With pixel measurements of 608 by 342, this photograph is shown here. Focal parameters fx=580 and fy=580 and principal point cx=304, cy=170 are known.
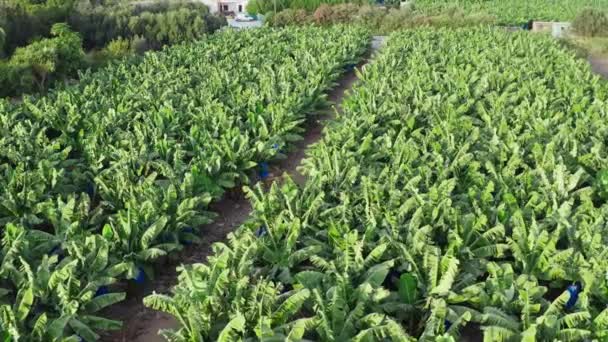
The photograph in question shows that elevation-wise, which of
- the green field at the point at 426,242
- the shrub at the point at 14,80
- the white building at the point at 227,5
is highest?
the white building at the point at 227,5

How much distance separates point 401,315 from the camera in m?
7.64

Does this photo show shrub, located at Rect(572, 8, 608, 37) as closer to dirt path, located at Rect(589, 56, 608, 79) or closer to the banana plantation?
dirt path, located at Rect(589, 56, 608, 79)

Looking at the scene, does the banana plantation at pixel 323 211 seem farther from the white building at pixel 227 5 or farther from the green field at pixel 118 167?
the white building at pixel 227 5

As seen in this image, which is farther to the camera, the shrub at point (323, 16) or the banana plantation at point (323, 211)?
the shrub at point (323, 16)

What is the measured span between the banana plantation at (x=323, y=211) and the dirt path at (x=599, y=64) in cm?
1067

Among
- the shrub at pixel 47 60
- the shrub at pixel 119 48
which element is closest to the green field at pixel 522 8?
the shrub at pixel 119 48

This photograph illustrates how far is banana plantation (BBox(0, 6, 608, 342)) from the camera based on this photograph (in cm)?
714

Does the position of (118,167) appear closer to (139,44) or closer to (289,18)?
(139,44)

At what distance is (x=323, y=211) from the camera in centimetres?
959

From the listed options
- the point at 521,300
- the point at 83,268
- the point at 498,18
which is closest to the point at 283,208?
the point at 83,268

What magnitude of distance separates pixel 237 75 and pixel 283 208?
35.2 feet

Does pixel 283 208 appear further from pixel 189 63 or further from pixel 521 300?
pixel 189 63

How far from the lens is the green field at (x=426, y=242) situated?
6.92 meters

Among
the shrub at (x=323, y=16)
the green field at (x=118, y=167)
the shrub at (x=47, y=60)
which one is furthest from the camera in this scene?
the shrub at (x=323, y=16)
